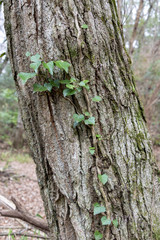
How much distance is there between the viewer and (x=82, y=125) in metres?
1.07

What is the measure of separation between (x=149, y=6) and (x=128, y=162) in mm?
5148

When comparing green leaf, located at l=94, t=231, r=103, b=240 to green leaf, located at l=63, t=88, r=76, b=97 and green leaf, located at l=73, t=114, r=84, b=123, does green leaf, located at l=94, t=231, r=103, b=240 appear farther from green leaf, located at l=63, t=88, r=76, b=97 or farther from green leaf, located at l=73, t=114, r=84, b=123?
green leaf, located at l=63, t=88, r=76, b=97

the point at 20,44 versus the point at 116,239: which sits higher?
the point at 20,44

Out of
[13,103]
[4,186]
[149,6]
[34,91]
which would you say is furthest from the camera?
[13,103]

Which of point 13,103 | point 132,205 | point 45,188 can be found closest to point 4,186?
point 45,188

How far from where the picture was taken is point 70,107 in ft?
3.48

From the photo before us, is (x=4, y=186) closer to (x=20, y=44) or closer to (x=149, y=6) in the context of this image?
(x=20, y=44)

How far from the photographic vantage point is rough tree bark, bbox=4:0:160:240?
1021 mm

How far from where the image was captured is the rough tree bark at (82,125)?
3.35ft

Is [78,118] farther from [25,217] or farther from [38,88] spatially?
[25,217]

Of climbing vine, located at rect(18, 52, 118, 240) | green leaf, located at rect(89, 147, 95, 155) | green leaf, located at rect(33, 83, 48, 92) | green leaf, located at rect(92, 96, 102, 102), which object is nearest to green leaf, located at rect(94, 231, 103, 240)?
climbing vine, located at rect(18, 52, 118, 240)

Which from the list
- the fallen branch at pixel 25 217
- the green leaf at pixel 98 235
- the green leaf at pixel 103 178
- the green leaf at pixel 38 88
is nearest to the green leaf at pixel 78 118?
the green leaf at pixel 38 88

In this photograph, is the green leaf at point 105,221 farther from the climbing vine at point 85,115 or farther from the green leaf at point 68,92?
the green leaf at point 68,92

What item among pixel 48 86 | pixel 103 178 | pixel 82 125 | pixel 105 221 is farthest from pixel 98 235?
pixel 48 86
